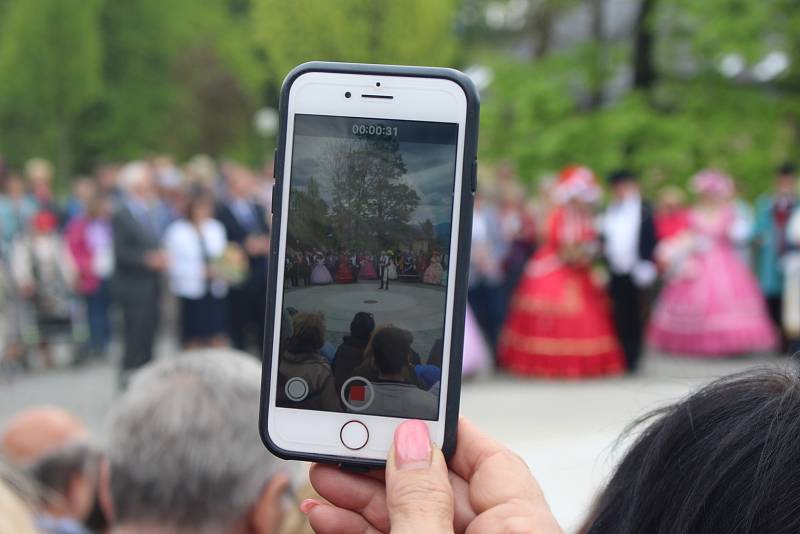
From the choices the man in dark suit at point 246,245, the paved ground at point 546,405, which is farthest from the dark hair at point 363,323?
the man in dark suit at point 246,245

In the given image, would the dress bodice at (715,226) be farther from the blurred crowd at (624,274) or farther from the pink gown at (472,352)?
the pink gown at (472,352)

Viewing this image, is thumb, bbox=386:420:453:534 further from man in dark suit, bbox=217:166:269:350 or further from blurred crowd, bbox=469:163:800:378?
man in dark suit, bbox=217:166:269:350

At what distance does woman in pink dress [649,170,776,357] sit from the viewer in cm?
944

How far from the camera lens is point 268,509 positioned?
1979 mm

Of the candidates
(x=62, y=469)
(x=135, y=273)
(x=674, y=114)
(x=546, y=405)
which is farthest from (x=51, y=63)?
(x=62, y=469)

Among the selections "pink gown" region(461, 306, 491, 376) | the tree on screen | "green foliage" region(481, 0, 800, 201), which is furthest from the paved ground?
the tree on screen

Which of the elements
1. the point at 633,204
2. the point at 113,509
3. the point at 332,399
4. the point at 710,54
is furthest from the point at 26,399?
the point at 710,54

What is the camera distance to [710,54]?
11.9 metres

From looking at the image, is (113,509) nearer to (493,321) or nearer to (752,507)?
(752,507)

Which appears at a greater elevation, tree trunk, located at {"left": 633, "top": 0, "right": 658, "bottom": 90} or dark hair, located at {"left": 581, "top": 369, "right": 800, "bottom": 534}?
tree trunk, located at {"left": 633, "top": 0, "right": 658, "bottom": 90}

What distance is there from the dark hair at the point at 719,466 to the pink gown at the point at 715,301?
8.61m

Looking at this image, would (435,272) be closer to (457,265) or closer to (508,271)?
(457,265)

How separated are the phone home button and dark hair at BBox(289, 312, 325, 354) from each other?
0.10 metres

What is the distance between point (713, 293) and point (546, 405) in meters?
2.81
